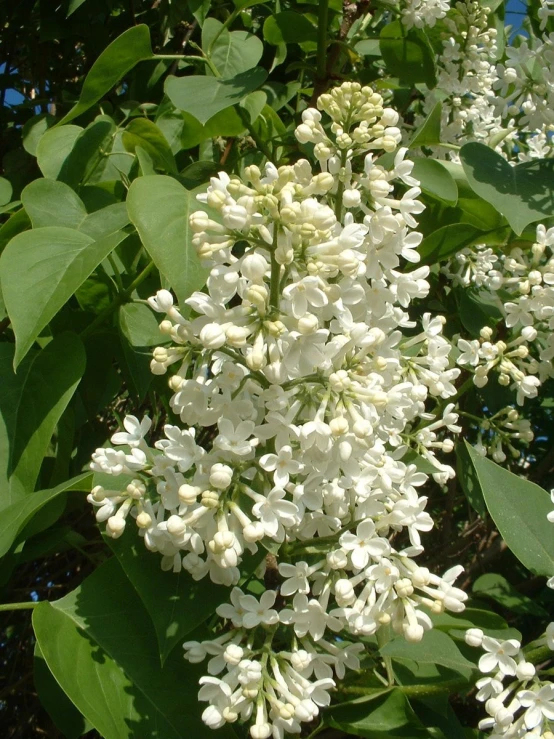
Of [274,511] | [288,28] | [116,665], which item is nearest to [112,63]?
[288,28]

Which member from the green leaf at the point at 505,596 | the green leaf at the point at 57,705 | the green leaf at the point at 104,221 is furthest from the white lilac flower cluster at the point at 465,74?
the green leaf at the point at 57,705

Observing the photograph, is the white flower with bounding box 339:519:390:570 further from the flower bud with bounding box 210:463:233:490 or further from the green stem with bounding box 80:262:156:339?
the green stem with bounding box 80:262:156:339

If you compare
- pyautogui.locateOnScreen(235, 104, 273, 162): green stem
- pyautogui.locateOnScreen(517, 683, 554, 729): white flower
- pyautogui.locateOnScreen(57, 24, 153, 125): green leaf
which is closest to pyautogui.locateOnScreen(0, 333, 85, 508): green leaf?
pyautogui.locateOnScreen(57, 24, 153, 125): green leaf

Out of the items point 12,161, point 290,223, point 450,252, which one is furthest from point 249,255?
point 12,161

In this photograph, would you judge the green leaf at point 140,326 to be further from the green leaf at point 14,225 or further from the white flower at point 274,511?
the white flower at point 274,511

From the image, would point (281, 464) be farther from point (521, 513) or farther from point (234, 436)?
point (521, 513)
